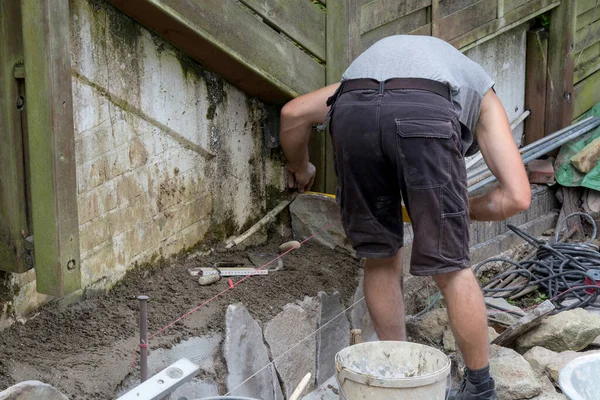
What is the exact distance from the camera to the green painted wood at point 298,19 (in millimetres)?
4715

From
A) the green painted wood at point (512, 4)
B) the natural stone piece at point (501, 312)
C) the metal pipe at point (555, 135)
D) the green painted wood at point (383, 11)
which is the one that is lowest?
the natural stone piece at point (501, 312)

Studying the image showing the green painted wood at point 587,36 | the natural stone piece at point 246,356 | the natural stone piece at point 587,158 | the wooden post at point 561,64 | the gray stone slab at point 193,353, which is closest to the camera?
the gray stone slab at point 193,353

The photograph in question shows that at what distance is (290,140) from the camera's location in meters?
4.75

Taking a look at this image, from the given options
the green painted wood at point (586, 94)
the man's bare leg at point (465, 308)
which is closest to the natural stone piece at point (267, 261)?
the man's bare leg at point (465, 308)

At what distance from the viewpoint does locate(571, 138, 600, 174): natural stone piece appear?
23.1ft

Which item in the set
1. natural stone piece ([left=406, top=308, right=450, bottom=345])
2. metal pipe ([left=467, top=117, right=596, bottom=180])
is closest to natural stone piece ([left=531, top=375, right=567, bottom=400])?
natural stone piece ([left=406, top=308, right=450, bottom=345])

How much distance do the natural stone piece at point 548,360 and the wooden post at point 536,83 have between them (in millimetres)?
3123

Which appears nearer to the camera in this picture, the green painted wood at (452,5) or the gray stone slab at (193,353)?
the gray stone slab at (193,353)

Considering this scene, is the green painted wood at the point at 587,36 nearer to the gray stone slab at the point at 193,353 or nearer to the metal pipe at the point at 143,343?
the gray stone slab at the point at 193,353

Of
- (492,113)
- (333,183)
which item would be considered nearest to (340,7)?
(333,183)

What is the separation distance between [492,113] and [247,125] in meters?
1.54

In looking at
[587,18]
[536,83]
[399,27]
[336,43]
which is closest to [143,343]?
[336,43]

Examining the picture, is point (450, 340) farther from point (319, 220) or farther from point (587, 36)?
point (587, 36)

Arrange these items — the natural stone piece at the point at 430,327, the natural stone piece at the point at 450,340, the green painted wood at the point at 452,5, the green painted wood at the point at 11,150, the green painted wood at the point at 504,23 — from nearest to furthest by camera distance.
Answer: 1. the green painted wood at the point at 11,150
2. the natural stone piece at the point at 450,340
3. the natural stone piece at the point at 430,327
4. the green painted wood at the point at 452,5
5. the green painted wood at the point at 504,23
